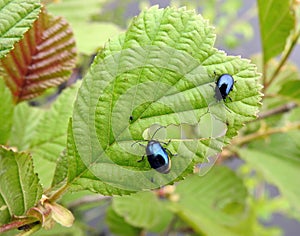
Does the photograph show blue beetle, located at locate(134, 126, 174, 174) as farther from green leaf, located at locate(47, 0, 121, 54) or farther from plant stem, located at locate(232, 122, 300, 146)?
plant stem, located at locate(232, 122, 300, 146)

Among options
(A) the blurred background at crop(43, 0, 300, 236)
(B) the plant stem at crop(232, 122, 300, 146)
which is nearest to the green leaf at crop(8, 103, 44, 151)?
(B) the plant stem at crop(232, 122, 300, 146)

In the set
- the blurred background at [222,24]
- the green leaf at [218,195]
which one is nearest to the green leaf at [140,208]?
the green leaf at [218,195]

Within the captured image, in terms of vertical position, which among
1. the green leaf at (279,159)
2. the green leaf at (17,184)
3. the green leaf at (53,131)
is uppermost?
the green leaf at (17,184)

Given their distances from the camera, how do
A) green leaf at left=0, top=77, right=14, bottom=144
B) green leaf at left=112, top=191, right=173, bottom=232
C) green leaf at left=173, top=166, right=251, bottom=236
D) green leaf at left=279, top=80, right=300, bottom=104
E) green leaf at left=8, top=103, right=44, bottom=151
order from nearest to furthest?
green leaf at left=0, top=77, right=14, bottom=144 < green leaf at left=8, top=103, right=44, bottom=151 < green leaf at left=279, top=80, right=300, bottom=104 < green leaf at left=112, top=191, right=173, bottom=232 < green leaf at left=173, top=166, right=251, bottom=236

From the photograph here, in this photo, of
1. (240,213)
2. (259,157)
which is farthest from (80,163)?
(240,213)

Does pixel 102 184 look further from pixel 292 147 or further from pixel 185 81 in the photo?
pixel 292 147

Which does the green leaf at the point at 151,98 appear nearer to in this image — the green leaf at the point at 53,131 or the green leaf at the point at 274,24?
the green leaf at the point at 53,131

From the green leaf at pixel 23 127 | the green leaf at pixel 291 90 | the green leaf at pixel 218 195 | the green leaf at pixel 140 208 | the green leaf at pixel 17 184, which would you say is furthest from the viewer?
the green leaf at pixel 218 195

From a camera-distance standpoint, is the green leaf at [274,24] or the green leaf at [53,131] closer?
the green leaf at [53,131]
